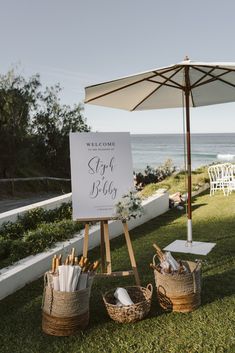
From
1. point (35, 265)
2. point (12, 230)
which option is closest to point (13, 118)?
point (12, 230)

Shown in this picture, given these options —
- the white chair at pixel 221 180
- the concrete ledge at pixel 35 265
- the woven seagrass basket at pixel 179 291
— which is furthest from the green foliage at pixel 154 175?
the woven seagrass basket at pixel 179 291

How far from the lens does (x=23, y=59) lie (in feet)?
78.4

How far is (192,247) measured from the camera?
540cm

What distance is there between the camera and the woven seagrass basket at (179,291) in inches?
133

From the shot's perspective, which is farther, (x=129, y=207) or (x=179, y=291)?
(x=129, y=207)

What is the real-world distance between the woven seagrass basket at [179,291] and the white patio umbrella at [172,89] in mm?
1927

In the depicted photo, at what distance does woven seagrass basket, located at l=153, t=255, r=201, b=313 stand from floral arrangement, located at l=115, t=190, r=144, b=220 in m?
0.64

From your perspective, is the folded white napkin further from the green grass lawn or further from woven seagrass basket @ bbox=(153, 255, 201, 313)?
woven seagrass basket @ bbox=(153, 255, 201, 313)

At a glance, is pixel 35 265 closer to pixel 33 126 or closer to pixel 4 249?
pixel 4 249

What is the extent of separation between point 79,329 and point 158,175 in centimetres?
1139

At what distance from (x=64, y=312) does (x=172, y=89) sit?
3817 mm

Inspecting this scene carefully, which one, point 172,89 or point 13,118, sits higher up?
point 13,118

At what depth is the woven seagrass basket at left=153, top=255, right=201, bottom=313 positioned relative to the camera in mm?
3369

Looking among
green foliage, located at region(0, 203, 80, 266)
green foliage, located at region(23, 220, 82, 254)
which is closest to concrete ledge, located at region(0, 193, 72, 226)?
green foliage, located at region(0, 203, 80, 266)
